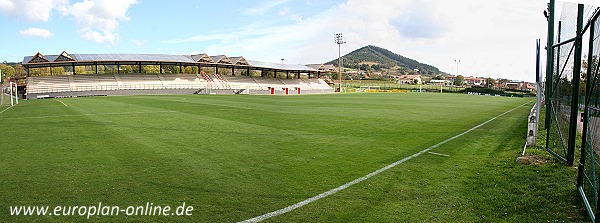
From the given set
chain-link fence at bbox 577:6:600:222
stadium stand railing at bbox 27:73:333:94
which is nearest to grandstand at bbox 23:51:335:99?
stadium stand railing at bbox 27:73:333:94

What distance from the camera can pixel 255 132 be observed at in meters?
11.6

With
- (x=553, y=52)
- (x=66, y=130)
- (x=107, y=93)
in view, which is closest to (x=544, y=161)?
(x=553, y=52)

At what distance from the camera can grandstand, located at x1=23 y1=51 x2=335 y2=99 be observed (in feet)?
162

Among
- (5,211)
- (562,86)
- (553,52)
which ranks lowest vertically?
(5,211)

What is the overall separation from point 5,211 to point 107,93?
161ft

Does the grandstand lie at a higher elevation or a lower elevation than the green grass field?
higher

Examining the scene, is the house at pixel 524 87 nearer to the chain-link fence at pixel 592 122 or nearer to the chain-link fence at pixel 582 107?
the chain-link fence at pixel 582 107

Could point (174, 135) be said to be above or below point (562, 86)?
below

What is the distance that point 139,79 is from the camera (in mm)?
57688

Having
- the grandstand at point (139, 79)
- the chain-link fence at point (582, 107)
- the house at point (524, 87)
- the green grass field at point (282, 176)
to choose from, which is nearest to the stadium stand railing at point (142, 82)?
the grandstand at point (139, 79)

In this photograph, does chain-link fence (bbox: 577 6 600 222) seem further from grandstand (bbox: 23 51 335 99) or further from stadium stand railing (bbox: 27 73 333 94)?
stadium stand railing (bbox: 27 73 333 94)

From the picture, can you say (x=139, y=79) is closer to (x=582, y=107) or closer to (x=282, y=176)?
(x=282, y=176)

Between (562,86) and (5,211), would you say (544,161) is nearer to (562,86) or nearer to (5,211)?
(562,86)

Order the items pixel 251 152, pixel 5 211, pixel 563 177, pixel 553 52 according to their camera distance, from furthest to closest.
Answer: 1. pixel 553 52
2. pixel 251 152
3. pixel 563 177
4. pixel 5 211
